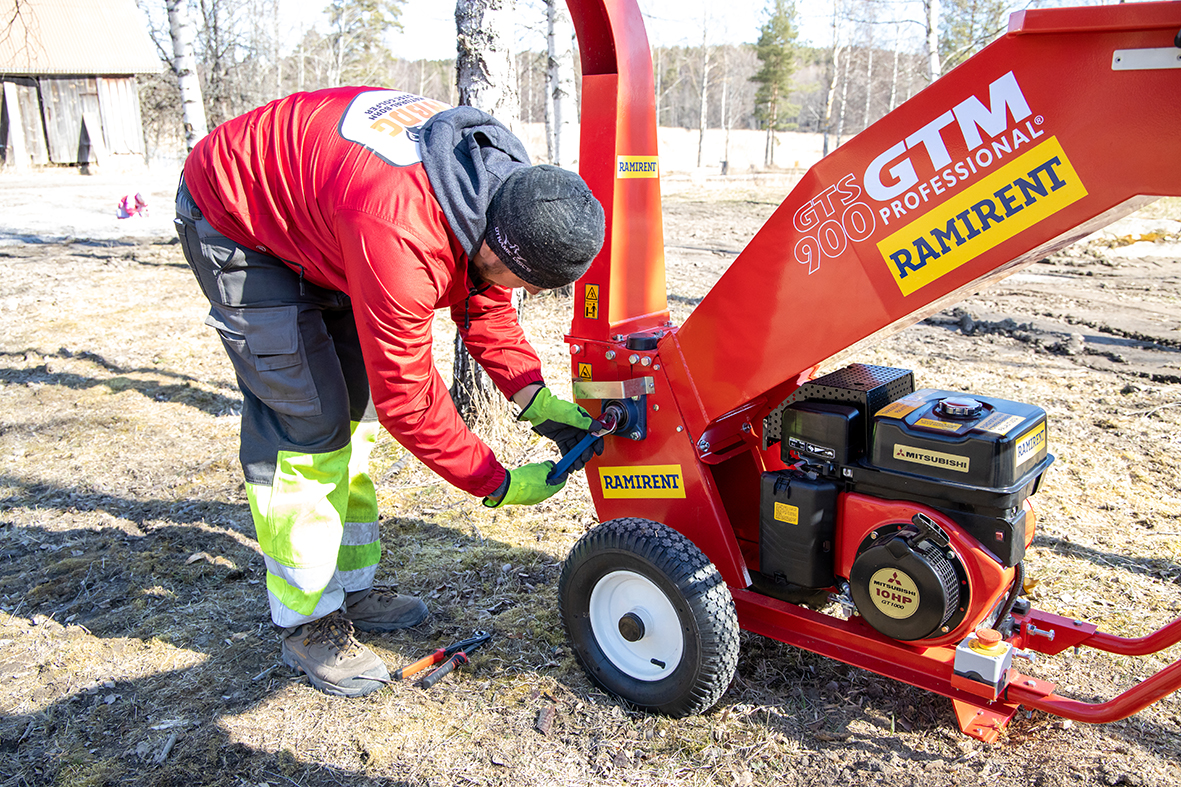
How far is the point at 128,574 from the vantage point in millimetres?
3561

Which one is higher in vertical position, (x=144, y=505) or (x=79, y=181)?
(x=79, y=181)

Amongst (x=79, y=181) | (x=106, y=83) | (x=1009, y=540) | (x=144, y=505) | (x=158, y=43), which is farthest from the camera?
(x=158, y=43)

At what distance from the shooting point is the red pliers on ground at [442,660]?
2.78 metres

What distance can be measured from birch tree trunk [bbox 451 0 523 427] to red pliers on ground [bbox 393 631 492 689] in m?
1.95

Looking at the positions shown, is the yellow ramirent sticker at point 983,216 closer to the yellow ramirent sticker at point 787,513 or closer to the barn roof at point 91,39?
the yellow ramirent sticker at point 787,513

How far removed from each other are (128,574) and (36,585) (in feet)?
1.15

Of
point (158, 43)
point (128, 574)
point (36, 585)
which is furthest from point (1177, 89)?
point (158, 43)

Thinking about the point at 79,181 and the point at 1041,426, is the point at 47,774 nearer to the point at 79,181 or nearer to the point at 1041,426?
the point at 1041,426

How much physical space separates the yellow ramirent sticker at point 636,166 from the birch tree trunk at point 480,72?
2.22 meters

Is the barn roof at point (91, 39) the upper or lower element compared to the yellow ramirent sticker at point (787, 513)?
upper

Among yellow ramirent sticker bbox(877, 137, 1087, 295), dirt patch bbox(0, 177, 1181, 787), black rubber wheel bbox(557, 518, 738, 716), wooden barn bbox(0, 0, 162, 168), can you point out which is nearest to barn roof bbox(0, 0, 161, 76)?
wooden barn bbox(0, 0, 162, 168)

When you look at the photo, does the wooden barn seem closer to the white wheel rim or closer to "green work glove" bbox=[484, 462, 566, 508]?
"green work glove" bbox=[484, 462, 566, 508]

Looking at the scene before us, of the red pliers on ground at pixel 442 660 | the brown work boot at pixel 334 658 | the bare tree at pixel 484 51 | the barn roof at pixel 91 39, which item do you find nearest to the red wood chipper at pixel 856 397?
the red pliers on ground at pixel 442 660

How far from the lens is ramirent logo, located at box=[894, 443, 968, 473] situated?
215 centimetres
